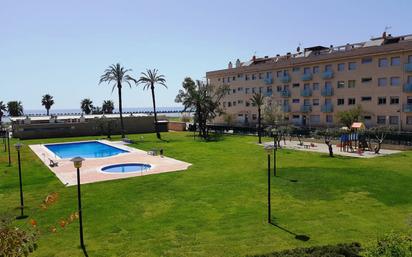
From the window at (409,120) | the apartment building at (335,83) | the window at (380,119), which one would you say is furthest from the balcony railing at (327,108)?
the window at (409,120)

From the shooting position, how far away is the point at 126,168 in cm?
3212

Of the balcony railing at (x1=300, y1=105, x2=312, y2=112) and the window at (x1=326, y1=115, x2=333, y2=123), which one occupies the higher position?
the balcony railing at (x1=300, y1=105, x2=312, y2=112)

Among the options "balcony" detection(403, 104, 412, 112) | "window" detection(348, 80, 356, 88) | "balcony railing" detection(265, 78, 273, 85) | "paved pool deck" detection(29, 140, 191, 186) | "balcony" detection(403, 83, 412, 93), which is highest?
"balcony railing" detection(265, 78, 273, 85)

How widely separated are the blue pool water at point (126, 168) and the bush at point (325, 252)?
65.1 feet

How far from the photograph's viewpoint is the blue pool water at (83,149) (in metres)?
43.5

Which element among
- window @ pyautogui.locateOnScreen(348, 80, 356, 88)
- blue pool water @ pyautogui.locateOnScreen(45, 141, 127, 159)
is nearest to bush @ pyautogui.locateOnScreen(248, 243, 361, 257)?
blue pool water @ pyautogui.locateOnScreen(45, 141, 127, 159)

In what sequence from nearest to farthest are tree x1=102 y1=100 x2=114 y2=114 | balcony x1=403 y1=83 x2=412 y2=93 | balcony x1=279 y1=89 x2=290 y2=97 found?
1. balcony x1=403 y1=83 x2=412 y2=93
2. balcony x1=279 y1=89 x2=290 y2=97
3. tree x1=102 y1=100 x2=114 y2=114

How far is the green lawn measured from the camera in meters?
13.6

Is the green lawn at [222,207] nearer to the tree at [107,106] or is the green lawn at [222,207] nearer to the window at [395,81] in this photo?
the window at [395,81]

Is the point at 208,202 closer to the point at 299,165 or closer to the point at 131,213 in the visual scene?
the point at 131,213

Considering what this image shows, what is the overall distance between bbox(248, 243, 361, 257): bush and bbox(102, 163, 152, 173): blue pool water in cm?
1985

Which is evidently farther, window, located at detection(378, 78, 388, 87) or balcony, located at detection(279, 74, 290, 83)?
balcony, located at detection(279, 74, 290, 83)

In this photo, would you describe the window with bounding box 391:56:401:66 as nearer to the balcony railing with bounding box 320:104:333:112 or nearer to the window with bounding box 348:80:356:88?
the window with bounding box 348:80:356:88

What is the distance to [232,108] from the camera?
76375 mm
